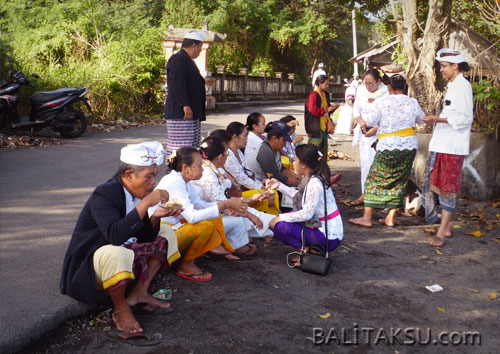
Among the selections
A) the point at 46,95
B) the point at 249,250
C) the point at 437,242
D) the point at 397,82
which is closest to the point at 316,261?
the point at 249,250

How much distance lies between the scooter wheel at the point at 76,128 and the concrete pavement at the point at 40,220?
0.23m

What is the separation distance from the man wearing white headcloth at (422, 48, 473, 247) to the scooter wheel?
728 cm

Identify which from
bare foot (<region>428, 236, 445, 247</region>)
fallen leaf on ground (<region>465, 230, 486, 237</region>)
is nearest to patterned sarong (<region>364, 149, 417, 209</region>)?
bare foot (<region>428, 236, 445, 247</region>)

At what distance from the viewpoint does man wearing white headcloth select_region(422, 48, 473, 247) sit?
5539 millimetres

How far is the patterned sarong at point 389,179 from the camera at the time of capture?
20.0 feet

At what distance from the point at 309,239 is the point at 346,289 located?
606 mm

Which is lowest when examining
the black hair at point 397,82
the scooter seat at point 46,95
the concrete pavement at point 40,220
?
the concrete pavement at point 40,220

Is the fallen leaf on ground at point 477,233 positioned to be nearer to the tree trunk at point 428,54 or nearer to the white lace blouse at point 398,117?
the white lace blouse at point 398,117

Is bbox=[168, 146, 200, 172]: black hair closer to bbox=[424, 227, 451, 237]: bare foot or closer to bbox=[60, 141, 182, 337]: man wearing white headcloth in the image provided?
bbox=[60, 141, 182, 337]: man wearing white headcloth

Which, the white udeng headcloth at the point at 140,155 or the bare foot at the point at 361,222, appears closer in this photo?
the white udeng headcloth at the point at 140,155

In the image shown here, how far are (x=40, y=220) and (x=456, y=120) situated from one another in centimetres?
467

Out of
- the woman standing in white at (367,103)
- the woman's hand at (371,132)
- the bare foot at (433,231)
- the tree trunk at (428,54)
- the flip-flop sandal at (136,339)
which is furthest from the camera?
the tree trunk at (428,54)

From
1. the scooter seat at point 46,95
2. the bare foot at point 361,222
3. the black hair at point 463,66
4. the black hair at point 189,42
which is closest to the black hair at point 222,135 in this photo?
the black hair at point 189,42

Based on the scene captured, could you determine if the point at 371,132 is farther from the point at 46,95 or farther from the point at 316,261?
the point at 46,95
